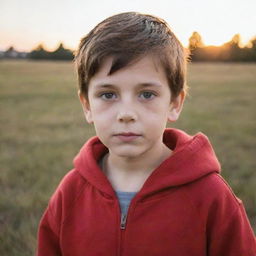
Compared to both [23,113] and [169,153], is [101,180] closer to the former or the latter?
[169,153]

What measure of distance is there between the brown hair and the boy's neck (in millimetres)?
357

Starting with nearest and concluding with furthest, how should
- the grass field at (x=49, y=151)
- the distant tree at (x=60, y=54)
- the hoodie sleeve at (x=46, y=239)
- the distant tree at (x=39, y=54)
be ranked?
the hoodie sleeve at (x=46, y=239)
the grass field at (x=49, y=151)
the distant tree at (x=60, y=54)
the distant tree at (x=39, y=54)

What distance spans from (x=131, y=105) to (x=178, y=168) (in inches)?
16.3

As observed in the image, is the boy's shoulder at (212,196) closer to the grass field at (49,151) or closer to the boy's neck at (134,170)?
the boy's neck at (134,170)

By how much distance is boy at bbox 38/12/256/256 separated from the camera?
5.91 feet

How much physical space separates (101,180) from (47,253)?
1.91ft

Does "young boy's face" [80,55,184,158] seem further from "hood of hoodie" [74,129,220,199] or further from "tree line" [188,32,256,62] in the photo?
"tree line" [188,32,256,62]

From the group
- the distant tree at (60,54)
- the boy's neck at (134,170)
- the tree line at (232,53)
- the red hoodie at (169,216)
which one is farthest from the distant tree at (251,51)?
the red hoodie at (169,216)

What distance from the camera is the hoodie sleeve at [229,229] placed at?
5.85 ft

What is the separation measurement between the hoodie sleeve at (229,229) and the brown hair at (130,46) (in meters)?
0.62

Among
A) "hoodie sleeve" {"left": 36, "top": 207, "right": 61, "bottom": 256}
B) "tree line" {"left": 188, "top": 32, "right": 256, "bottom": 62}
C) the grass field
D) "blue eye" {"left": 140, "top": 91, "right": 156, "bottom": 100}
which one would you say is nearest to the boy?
"blue eye" {"left": 140, "top": 91, "right": 156, "bottom": 100}

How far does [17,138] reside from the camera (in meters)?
6.68

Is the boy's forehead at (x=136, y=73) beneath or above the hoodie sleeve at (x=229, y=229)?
above

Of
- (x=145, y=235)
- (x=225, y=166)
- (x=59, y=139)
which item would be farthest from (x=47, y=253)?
(x=59, y=139)
